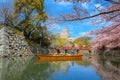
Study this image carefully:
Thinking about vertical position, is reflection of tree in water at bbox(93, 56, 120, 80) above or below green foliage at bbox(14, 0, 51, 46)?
below

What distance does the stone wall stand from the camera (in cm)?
2497

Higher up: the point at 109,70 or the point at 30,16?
the point at 30,16

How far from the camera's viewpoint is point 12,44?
26.4m

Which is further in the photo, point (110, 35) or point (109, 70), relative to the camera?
point (109, 70)

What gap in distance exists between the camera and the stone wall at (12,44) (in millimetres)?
24969

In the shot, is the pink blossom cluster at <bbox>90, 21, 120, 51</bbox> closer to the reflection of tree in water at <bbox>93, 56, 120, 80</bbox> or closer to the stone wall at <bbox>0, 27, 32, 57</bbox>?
the reflection of tree in water at <bbox>93, 56, 120, 80</bbox>

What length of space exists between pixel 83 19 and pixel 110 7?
1.15 metres

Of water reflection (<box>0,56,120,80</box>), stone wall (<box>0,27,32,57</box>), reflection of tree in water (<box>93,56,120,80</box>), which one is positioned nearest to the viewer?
water reflection (<box>0,56,120,80</box>)

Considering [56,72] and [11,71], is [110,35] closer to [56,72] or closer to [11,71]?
[56,72]

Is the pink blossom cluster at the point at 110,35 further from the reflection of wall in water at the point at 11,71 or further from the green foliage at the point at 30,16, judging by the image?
the green foliage at the point at 30,16

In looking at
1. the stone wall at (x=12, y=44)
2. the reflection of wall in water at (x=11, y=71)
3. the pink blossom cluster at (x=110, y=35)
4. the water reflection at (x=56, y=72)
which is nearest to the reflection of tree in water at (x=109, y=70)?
the water reflection at (x=56, y=72)

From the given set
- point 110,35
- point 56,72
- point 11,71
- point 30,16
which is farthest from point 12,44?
point 110,35

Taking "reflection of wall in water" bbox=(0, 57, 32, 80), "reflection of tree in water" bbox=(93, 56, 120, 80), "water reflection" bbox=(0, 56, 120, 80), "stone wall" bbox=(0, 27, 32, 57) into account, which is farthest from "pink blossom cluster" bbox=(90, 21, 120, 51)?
"stone wall" bbox=(0, 27, 32, 57)

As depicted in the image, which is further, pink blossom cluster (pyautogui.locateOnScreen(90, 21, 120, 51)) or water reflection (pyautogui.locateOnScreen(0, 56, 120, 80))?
water reflection (pyautogui.locateOnScreen(0, 56, 120, 80))
